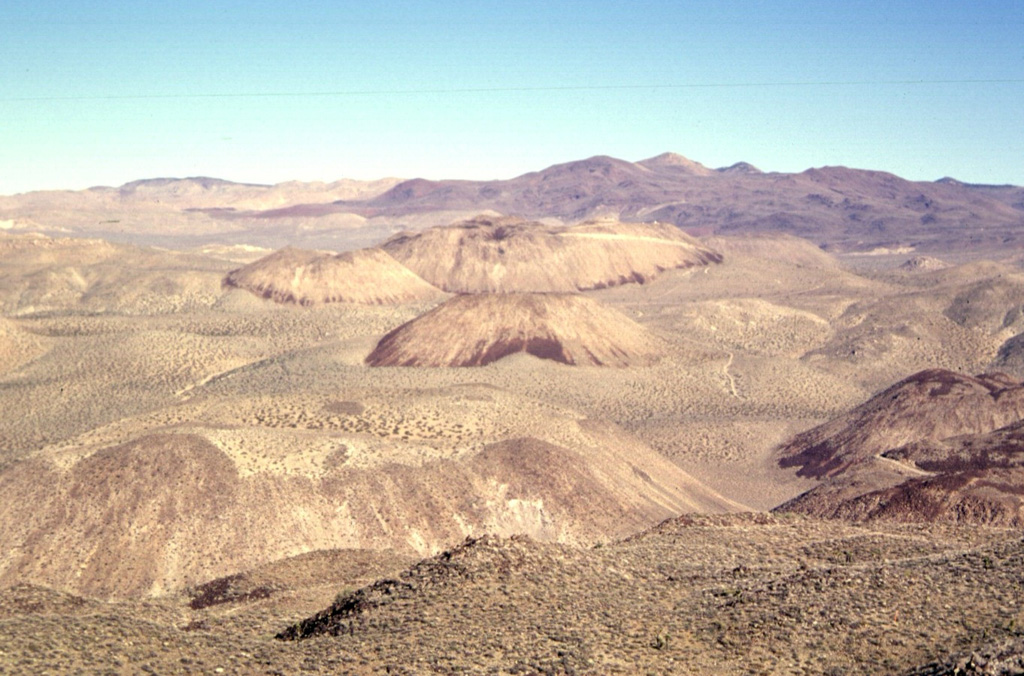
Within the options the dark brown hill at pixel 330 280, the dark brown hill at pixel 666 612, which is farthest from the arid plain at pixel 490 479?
the dark brown hill at pixel 330 280

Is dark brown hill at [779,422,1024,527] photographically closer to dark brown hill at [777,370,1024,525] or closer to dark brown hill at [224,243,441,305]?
dark brown hill at [777,370,1024,525]

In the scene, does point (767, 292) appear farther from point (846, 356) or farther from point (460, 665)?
point (460, 665)

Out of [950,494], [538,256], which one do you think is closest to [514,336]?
[950,494]

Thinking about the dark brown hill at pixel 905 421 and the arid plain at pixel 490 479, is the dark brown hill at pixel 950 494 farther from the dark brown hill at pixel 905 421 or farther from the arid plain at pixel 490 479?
the dark brown hill at pixel 905 421

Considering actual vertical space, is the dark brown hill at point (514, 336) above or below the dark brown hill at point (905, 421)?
above

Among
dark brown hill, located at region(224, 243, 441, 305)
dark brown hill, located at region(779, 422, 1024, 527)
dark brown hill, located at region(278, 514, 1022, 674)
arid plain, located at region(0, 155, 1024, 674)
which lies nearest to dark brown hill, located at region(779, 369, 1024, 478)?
arid plain, located at region(0, 155, 1024, 674)

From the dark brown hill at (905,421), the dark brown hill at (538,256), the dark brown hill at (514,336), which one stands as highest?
the dark brown hill at (538,256)

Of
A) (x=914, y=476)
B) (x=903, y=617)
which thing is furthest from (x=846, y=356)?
(x=903, y=617)

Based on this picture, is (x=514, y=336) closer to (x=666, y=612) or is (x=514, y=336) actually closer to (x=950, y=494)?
(x=950, y=494)
